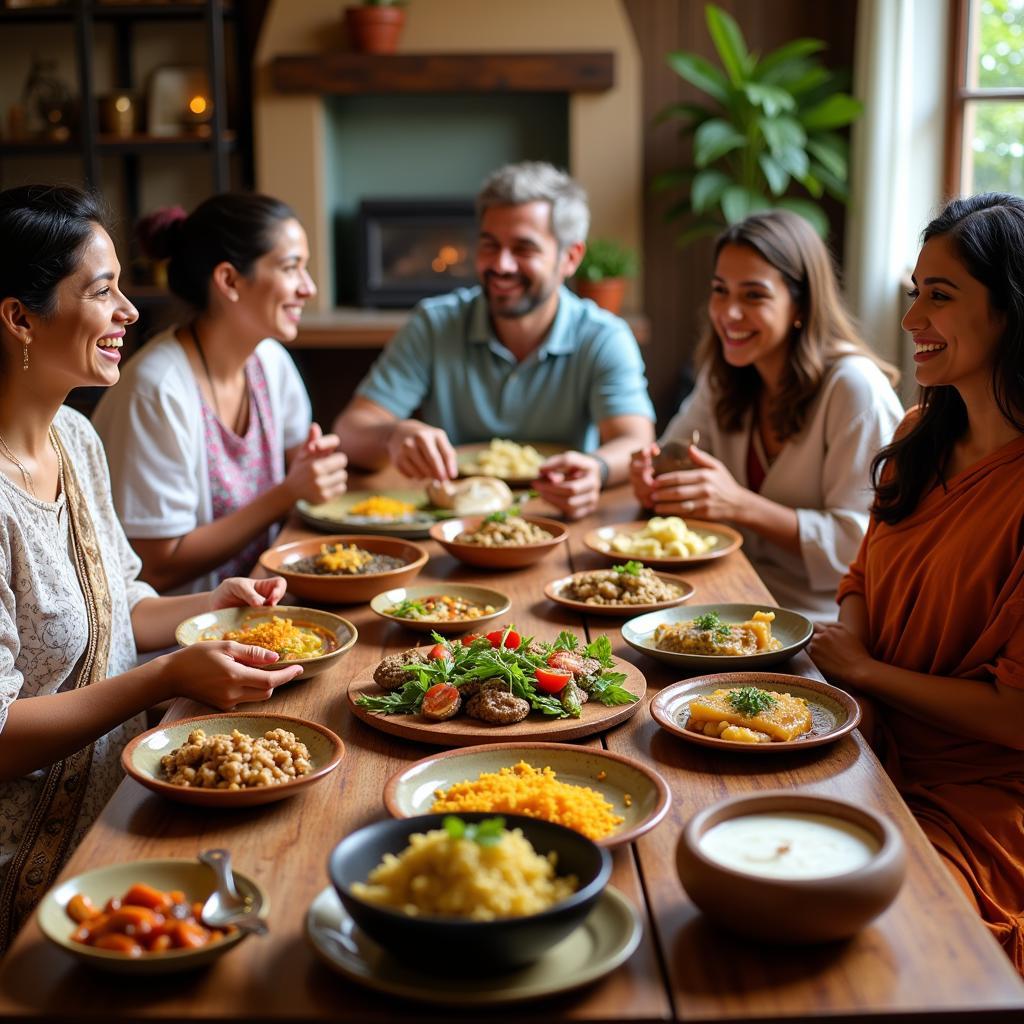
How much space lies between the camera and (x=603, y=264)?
18.8ft

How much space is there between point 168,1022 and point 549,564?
4.98ft

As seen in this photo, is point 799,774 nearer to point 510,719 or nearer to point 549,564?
point 510,719

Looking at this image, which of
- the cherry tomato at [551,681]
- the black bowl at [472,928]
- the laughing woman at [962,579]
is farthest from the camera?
the laughing woman at [962,579]

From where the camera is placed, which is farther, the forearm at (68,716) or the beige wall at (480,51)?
the beige wall at (480,51)

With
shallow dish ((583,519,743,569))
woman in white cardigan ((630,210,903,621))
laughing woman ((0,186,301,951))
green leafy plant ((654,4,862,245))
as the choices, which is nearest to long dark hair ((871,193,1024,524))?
shallow dish ((583,519,743,569))

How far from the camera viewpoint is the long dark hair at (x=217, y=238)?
294cm

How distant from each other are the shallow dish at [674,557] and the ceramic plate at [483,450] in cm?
42

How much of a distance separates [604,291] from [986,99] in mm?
1774

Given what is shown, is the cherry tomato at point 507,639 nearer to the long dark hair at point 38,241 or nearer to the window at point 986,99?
the long dark hair at point 38,241

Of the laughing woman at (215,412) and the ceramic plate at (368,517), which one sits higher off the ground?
the laughing woman at (215,412)

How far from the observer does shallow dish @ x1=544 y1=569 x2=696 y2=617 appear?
2104 millimetres

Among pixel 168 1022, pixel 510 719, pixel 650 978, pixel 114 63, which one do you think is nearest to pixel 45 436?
pixel 510 719

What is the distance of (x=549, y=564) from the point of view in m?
2.50

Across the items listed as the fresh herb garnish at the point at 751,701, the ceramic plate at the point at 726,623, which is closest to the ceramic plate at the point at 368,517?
the ceramic plate at the point at 726,623
